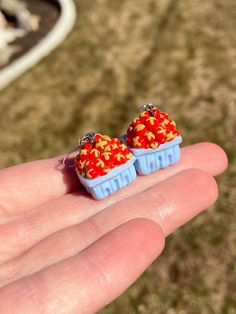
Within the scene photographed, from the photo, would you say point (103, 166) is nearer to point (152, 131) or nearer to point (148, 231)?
point (152, 131)


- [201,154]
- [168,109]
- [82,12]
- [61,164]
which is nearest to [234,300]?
[201,154]

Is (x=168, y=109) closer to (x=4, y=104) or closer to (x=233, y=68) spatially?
(x=233, y=68)

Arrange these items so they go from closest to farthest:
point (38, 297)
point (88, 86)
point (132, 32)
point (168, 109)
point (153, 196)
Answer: point (38, 297) < point (153, 196) < point (168, 109) < point (88, 86) < point (132, 32)

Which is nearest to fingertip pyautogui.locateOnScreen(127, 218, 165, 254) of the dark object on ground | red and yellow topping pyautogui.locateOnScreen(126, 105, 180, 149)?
red and yellow topping pyautogui.locateOnScreen(126, 105, 180, 149)

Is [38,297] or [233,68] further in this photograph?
[233,68]

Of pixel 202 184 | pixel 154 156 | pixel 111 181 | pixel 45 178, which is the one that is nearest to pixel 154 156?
A: pixel 154 156

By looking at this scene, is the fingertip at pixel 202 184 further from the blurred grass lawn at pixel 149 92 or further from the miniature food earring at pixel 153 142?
the blurred grass lawn at pixel 149 92

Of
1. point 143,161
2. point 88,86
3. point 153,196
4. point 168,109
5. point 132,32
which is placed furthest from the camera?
point 132,32
